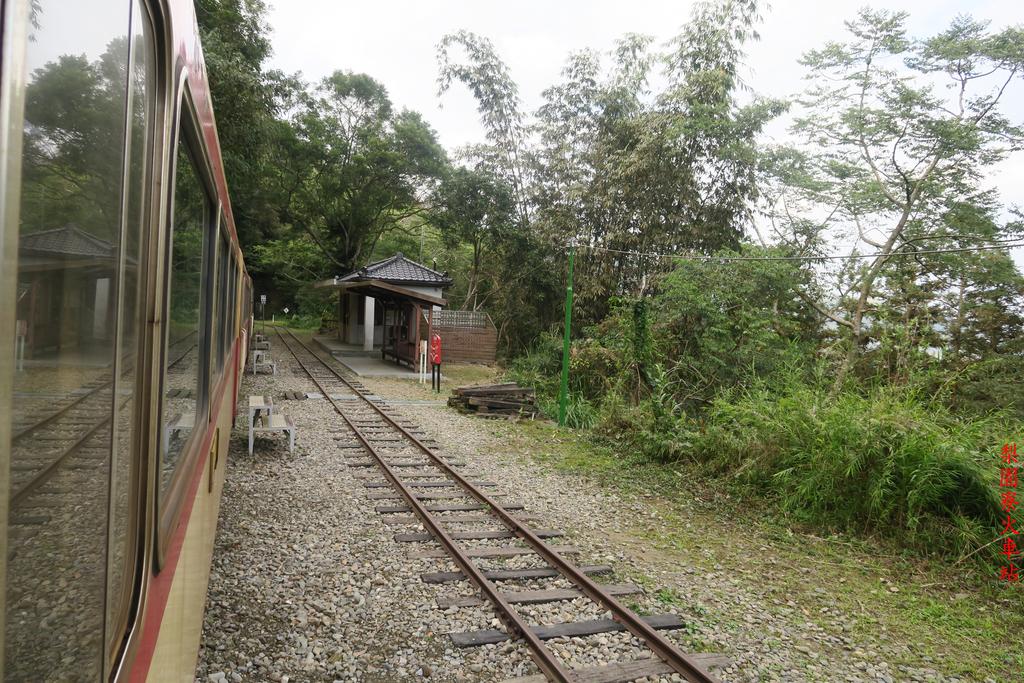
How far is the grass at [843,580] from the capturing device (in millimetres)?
4316

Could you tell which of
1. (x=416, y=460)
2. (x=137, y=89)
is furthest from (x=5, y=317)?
(x=416, y=460)

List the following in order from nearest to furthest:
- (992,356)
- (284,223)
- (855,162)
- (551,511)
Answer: (551,511)
(992,356)
(855,162)
(284,223)

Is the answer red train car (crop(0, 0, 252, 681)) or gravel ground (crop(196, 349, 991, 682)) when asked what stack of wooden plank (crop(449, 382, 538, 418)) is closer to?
Result: gravel ground (crop(196, 349, 991, 682))

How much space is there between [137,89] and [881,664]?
4.73 meters

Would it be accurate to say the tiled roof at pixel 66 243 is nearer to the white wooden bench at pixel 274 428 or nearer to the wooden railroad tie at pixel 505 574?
the wooden railroad tie at pixel 505 574

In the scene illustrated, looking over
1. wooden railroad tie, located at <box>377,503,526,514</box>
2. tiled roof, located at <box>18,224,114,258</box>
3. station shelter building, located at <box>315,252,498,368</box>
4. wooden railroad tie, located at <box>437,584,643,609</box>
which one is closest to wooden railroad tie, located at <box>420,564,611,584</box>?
wooden railroad tie, located at <box>437,584,643,609</box>

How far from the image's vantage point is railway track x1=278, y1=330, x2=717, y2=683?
3703 mm

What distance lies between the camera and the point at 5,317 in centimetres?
59

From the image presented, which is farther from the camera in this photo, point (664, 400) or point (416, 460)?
point (664, 400)

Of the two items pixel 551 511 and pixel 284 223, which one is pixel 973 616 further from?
pixel 284 223

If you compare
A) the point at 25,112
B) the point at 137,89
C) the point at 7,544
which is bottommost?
the point at 7,544

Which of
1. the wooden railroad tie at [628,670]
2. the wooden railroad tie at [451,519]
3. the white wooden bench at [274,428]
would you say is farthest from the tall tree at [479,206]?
the wooden railroad tie at [628,670]

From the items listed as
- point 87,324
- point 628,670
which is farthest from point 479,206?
point 87,324

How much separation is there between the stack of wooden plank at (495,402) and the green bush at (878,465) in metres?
5.18
